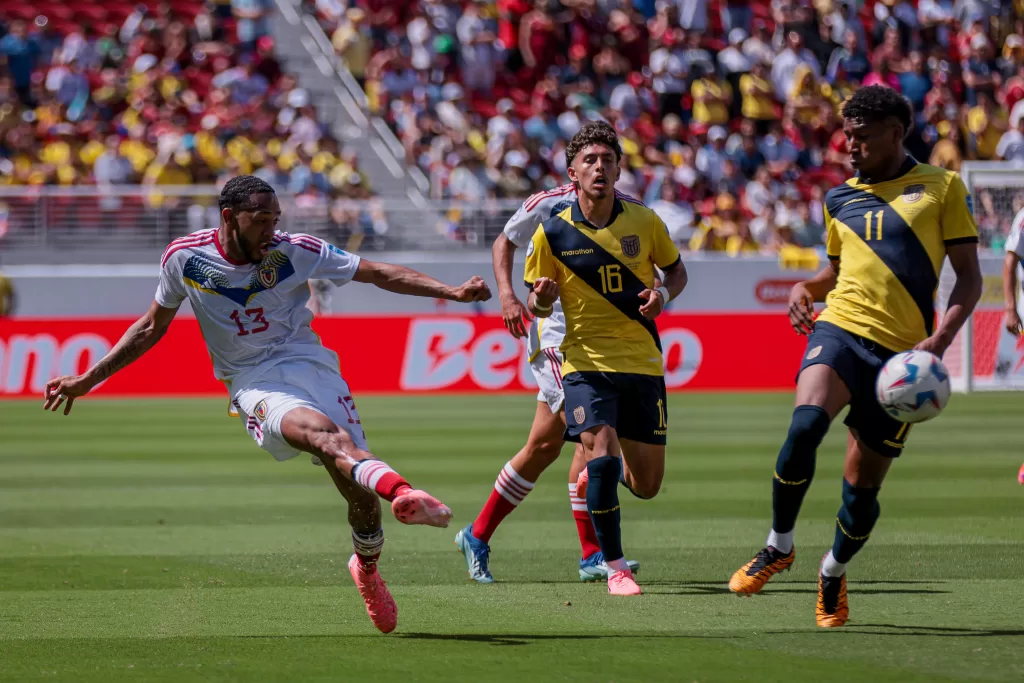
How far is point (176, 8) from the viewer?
28.5 m

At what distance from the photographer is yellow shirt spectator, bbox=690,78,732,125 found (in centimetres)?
2691

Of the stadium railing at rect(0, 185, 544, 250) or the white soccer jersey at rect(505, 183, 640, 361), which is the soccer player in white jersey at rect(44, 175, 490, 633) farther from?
the stadium railing at rect(0, 185, 544, 250)

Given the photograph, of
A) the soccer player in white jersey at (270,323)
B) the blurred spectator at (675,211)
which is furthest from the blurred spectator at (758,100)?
the soccer player in white jersey at (270,323)

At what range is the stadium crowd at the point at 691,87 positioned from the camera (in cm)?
2545

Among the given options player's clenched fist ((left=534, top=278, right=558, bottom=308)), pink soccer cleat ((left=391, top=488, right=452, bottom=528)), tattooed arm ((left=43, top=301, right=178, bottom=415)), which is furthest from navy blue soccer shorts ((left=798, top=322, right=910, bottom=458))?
tattooed arm ((left=43, top=301, right=178, bottom=415))

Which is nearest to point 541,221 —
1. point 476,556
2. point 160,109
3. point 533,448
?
point 533,448

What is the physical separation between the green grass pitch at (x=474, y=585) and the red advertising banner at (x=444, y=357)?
5270mm

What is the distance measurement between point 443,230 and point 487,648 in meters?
18.4

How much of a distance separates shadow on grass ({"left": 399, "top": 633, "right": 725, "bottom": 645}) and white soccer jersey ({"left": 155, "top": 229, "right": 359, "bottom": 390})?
1399 mm

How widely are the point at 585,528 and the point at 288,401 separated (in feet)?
8.08

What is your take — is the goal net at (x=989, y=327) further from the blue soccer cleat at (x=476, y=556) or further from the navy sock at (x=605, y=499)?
the navy sock at (x=605, y=499)

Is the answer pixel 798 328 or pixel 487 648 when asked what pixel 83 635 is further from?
pixel 798 328

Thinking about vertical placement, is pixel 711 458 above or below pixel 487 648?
below

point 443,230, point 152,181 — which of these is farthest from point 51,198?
point 443,230
